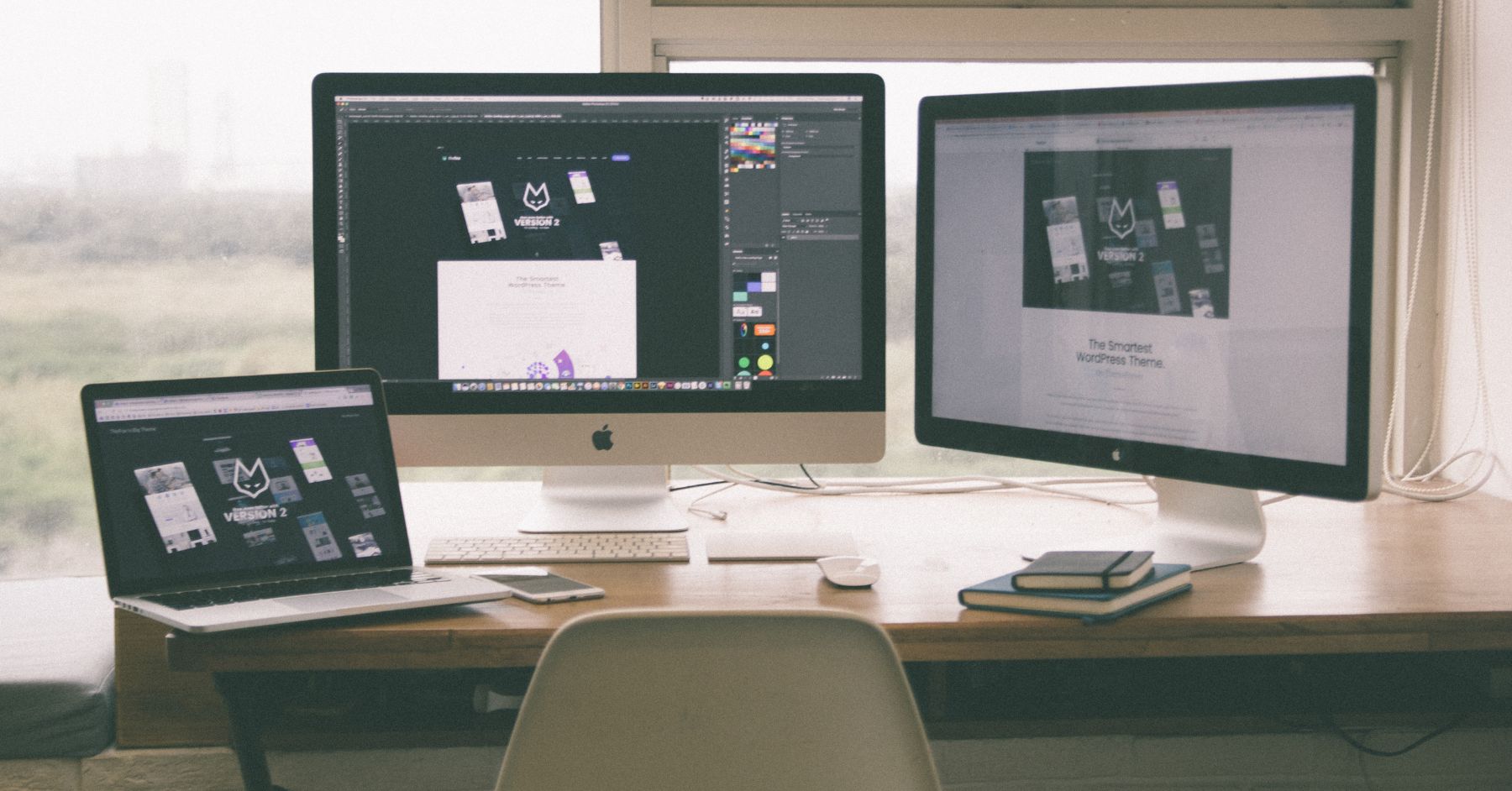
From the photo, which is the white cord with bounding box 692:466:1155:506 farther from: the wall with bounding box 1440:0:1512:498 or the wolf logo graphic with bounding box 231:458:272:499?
the wolf logo graphic with bounding box 231:458:272:499

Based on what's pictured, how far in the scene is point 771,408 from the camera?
1.49 m

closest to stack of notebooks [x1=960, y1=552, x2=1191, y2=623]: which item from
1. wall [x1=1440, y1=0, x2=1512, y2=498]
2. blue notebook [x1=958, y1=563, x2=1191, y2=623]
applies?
blue notebook [x1=958, y1=563, x2=1191, y2=623]

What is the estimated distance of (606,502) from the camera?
5.27 feet

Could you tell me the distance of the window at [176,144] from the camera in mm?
1858

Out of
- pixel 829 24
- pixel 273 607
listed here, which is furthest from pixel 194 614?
pixel 829 24

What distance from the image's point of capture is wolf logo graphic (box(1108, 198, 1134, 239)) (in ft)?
4.43

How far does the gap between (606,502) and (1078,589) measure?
0.69 metres

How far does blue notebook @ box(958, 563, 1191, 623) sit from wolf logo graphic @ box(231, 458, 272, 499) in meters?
0.73

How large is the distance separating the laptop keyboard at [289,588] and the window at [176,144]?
2.43 feet

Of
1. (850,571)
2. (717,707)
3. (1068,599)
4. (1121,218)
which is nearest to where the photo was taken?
(717,707)

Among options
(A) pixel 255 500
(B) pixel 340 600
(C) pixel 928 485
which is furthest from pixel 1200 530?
(A) pixel 255 500

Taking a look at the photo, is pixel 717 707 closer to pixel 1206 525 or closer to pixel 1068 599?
pixel 1068 599

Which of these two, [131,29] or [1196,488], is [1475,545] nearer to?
[1196,488]

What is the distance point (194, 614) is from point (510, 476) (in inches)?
35.9
